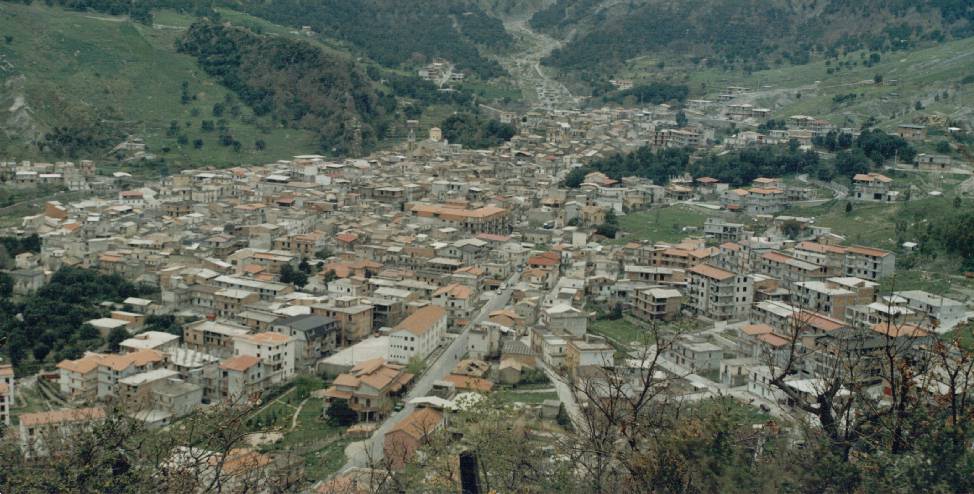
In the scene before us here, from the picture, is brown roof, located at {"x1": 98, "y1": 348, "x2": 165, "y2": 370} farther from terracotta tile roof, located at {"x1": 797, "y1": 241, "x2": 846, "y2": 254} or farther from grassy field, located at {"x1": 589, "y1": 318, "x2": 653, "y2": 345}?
terracotta tile roof, located at {"x1": 797, "y1": 241, "x2": 846, "y2": 254}

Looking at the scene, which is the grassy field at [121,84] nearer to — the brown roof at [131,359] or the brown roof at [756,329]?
the brown roof at [131,359]

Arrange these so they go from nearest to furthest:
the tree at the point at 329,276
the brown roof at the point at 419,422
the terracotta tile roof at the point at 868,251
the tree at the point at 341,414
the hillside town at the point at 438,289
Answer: the brown roof at the point at 419,422 < the tree at the point at 341,414 < the hillside town at the point at 438,289 < the terracotta tile roof at the point at 868,251 < the tree at the point at 329,276

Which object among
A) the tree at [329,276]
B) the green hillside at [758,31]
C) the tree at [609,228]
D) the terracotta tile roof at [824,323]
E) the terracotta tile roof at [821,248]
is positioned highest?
the green hillside at [758,31]

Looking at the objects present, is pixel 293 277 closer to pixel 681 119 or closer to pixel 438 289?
pixel 438 289

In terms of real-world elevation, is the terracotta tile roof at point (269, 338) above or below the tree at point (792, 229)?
below

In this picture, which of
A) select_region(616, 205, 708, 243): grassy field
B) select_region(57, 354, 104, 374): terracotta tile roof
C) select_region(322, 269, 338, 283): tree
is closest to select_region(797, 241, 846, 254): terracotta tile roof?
select_region(616, 205, 708, 243): grassy field

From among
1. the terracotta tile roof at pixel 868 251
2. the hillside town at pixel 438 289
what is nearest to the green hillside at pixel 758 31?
the hillside town at pixel 438 289
